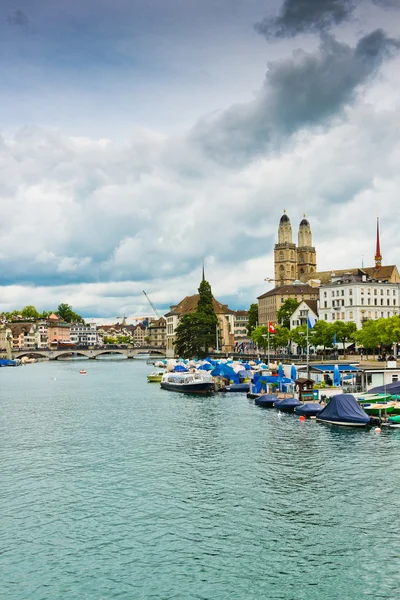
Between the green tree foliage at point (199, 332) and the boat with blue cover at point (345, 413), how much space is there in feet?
371

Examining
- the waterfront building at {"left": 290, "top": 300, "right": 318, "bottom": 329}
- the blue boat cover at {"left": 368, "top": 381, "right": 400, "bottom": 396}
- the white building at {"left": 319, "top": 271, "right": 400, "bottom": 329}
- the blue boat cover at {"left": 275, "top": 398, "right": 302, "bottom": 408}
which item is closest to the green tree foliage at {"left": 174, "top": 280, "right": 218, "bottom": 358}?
the waterfront building at {"left": 290, "top": 300, "right": 318, "bottom": 329}

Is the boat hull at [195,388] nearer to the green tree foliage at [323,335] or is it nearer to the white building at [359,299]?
the green tree foliage at [323,335]

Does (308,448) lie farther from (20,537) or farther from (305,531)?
(20,537)

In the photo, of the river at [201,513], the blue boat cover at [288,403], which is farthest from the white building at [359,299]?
the river at [201,513]

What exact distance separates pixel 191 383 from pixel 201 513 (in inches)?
2474

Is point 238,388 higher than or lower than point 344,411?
lower

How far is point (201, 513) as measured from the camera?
107 feet

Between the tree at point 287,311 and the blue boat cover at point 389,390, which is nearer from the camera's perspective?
the blue boat cover at point 389,390

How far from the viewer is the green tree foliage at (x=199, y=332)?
563 ft

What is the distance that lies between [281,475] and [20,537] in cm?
1650

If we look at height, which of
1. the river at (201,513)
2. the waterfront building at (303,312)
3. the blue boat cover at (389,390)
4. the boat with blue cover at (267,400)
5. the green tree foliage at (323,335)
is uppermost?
the waterfront building at (303,312)

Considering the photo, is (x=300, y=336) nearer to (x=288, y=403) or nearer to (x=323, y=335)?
(x=323, y=335)

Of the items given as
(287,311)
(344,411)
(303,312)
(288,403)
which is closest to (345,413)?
(344,411)

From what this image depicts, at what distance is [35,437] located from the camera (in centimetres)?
5662
